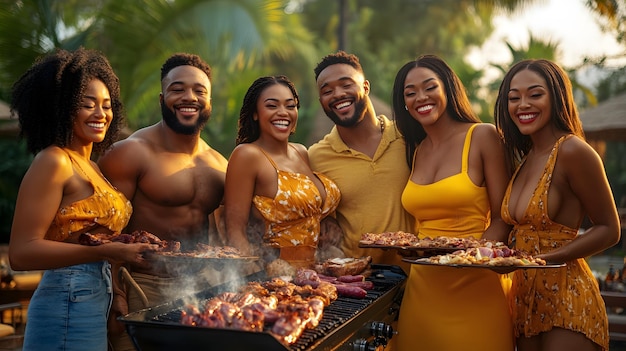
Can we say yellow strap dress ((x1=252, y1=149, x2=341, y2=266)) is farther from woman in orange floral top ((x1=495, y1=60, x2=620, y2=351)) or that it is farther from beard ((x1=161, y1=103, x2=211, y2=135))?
woman in orange floral top ((x1=495, y1=60, x2=620, y2=351))

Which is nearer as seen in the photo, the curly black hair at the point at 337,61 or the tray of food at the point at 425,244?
the tray of food at the point at 425,244

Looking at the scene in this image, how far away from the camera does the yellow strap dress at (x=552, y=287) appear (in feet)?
14.2

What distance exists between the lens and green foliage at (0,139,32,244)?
648 inches

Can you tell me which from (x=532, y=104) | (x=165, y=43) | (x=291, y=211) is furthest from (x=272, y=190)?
(x=165, y=43)

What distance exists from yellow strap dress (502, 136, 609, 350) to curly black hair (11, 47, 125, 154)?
296cm

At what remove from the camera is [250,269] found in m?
4.95

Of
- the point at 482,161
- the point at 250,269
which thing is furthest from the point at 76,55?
the point at 482,161

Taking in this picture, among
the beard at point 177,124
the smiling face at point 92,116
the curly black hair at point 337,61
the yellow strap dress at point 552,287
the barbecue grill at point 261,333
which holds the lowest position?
the barbecue grill at point 261,333

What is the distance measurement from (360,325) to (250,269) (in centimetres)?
118

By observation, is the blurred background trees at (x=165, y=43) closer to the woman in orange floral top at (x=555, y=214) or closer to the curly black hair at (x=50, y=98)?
the curly black hair at (x=50, y=98)

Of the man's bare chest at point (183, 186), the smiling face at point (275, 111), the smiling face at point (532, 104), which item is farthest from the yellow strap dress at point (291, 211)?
the smiling face at point (532, 104)

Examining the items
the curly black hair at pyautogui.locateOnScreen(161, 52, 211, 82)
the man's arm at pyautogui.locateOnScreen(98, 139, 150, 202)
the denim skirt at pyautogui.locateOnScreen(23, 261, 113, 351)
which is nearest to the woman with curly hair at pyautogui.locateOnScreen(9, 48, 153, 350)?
the denim skirt at pyautogui.locateOnScreen(23, 261, 113, 351)

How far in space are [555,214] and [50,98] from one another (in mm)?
3248

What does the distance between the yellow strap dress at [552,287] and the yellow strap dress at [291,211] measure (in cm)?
157
